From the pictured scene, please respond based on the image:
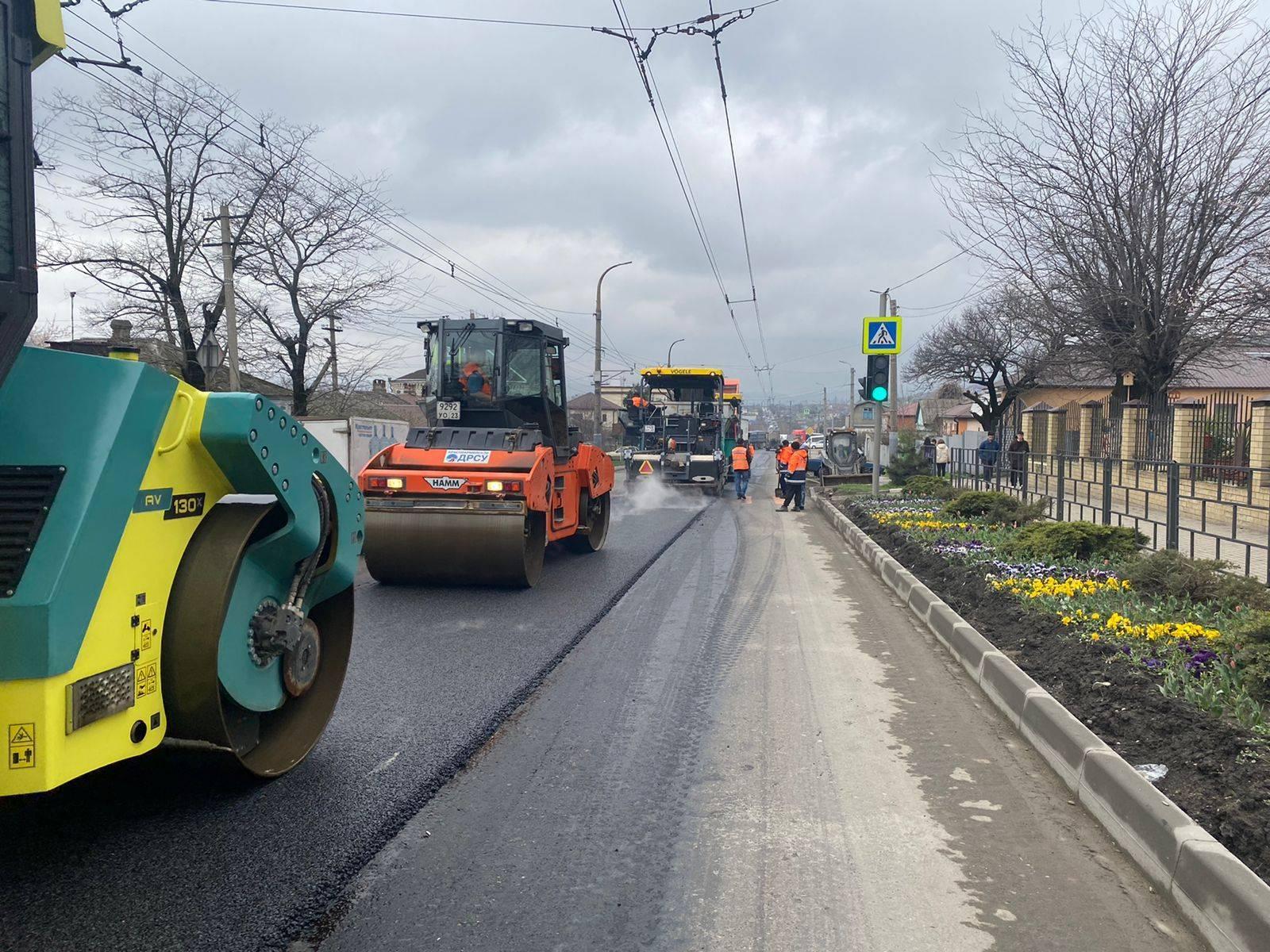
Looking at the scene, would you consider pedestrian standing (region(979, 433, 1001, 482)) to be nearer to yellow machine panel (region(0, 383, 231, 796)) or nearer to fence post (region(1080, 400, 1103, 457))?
fence post (region(1080, 400, 1103, 457))

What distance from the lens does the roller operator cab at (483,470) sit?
8594 millimetres

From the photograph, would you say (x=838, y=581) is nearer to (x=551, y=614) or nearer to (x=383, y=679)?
(x=551, y=614)

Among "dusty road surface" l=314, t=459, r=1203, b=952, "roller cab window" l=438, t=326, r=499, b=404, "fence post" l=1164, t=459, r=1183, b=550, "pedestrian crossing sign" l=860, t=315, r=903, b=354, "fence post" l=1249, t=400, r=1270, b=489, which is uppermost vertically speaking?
"pedestrian crossing sign" l=860, t=315, r=903, b=354

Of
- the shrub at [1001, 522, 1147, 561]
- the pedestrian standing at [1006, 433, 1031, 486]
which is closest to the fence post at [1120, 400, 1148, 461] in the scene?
the pedestrian standing at [1006, 433, 1031, 486]

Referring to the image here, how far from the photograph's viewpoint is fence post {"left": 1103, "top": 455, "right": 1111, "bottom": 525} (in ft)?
33.6

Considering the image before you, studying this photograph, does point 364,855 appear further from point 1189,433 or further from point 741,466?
point 741,466

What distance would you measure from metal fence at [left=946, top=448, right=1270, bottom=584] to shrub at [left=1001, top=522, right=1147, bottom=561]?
0.30 metres

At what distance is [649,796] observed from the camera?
4195 millimetres

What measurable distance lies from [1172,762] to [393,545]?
6.37 m

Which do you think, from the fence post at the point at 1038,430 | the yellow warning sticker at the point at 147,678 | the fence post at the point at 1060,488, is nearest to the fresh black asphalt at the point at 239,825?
the yellow warning sticker at the point at 147,678

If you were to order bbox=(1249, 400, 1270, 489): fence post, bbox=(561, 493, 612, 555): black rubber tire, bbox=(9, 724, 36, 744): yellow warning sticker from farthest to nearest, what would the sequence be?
bbox=(561, 493, 612, 555): black rubber tire, bbox=(1249, 400, 1270, 489): fence post, bbox=(9, 724, 36, 744): yellow warning sticker

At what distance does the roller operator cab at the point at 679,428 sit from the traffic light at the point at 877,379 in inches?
257

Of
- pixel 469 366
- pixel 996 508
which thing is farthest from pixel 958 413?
pixel 469 366

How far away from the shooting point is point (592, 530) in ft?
39.4
